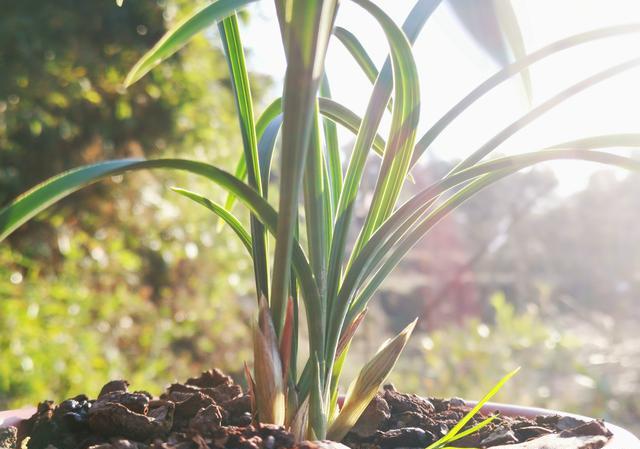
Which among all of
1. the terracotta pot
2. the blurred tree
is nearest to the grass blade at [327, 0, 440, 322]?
the terracotta pot

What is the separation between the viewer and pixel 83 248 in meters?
2.38

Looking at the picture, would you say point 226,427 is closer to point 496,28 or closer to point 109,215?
point 496,28

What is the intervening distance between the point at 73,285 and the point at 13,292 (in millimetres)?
238

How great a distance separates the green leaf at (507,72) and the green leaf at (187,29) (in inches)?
11.6

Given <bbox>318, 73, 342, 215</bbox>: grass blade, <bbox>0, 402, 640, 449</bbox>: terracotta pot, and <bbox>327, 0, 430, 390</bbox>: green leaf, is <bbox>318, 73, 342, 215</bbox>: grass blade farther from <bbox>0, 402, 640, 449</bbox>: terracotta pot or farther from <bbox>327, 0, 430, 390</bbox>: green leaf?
<bbox>0, 402, 640, 449</bbox>: terracotta pot

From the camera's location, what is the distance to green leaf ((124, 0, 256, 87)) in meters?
0.65

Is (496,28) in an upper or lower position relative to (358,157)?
upper

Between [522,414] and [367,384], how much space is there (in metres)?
0.30

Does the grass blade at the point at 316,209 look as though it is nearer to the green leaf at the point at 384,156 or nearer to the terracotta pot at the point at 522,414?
the green leaf at the point at 384,156

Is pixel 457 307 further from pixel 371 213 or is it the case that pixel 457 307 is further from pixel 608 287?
pixel 371 213

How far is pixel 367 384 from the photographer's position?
80 centimetres

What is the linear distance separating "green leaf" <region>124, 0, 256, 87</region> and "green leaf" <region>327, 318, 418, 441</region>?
0.39 m

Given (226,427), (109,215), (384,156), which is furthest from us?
(109,215)

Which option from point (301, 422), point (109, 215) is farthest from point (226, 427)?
point (109, 215)
